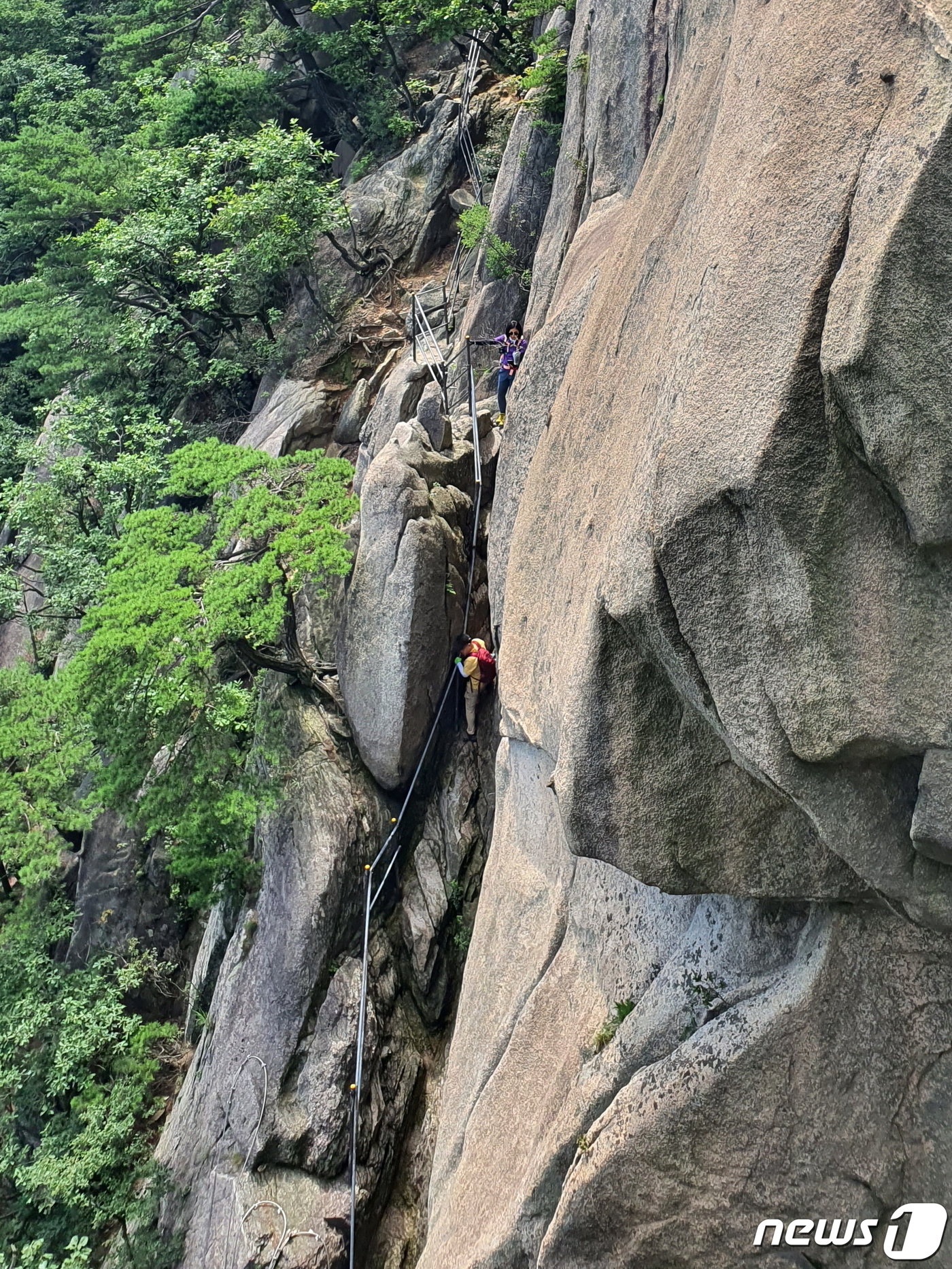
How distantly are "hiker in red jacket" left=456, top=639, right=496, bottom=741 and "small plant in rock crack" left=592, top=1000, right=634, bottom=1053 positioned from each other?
7.18m

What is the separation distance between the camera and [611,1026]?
598 cm

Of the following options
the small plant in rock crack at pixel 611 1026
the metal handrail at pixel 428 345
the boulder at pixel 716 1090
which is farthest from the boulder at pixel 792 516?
the metal handrail at pixel 428 345

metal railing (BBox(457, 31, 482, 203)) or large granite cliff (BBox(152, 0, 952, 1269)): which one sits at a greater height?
metal railing (BBox(457, 31, 482, 203))

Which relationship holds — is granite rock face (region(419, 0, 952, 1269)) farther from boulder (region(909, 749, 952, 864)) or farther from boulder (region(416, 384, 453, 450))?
boulder (region(416, 384, 453, 450))

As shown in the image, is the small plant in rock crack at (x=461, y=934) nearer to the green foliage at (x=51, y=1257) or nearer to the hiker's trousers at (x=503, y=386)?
the green foliage at (x=51, y=1257)

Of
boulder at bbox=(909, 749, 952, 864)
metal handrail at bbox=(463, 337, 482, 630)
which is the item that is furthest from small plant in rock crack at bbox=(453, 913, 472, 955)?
boulder at bbox=(909, 749, 952, 864)

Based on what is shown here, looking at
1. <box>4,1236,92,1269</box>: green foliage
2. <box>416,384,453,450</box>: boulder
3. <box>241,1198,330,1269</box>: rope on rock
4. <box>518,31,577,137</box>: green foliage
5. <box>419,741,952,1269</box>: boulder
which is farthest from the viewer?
<box>518,31,577,137</box>: green foliage

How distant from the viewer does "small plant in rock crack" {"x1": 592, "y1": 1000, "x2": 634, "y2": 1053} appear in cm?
591

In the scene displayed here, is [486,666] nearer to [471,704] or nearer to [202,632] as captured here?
[471,704]

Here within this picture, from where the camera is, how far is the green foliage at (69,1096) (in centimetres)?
1246

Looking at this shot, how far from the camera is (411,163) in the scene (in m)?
23.4

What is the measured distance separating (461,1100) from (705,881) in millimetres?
4343

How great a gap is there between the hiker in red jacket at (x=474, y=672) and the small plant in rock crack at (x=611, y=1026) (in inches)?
283

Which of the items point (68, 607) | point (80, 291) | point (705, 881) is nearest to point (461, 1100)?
point (705, 881)
